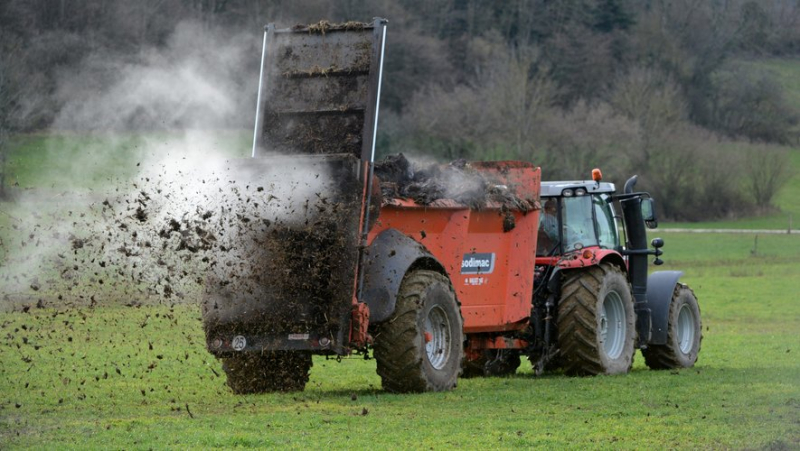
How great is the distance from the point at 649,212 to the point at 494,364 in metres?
2.88

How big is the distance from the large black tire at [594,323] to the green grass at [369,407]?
1.12ft

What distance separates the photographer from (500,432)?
9609 mm

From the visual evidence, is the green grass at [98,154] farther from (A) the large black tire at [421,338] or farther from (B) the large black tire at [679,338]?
(B) the large black tire at [679,338]

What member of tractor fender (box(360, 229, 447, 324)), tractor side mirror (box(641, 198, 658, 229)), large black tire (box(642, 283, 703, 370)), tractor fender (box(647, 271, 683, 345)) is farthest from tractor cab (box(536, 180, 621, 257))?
tractor fender (box(360, 229, 447, 324))

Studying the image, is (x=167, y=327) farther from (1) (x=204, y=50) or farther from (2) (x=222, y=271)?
(2) (x=222, y=271)

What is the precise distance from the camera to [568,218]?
15406 millimetres

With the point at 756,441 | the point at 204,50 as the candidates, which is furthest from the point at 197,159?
the point at 756,441

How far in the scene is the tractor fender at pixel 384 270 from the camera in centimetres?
1162

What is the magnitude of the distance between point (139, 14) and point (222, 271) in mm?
9960

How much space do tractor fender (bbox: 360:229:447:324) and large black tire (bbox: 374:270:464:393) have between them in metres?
0.16

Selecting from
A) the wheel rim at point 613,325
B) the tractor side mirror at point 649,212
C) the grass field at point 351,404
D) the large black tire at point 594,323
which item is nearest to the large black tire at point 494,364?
the grass field at point 351,404

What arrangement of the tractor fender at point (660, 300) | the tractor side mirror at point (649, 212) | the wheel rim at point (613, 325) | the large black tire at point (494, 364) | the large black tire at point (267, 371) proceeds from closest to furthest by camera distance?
the large black tire at point (267, 371)
the large black tire at point (494, 364)
the wheel rim at point (613, 325)
the tractor side mirror at point (649, 212)
the tractor fender at point (660, 300)

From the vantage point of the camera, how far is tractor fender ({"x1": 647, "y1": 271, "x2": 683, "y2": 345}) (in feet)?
52.9

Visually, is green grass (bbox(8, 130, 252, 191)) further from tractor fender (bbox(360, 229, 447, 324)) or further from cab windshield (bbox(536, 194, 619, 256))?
cab windshield (bbox(536, 194, 619, 256))
